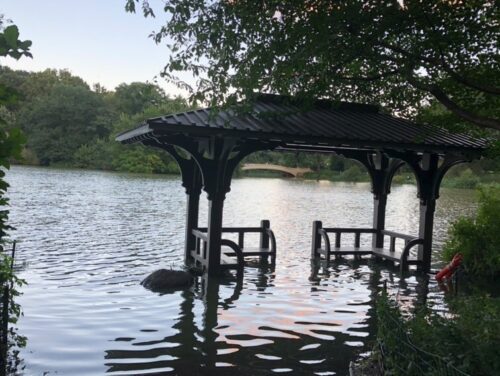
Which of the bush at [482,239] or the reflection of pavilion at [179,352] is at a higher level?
the bush at [482,239]

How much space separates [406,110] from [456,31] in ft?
15.5

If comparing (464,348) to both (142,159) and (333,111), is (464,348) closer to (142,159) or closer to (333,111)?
(333,111)

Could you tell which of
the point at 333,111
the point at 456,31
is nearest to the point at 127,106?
the point at 333,111

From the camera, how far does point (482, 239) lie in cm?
1350

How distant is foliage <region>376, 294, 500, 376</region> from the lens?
442 cm

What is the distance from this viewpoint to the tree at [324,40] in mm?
7836

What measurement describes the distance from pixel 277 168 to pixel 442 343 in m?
68.5

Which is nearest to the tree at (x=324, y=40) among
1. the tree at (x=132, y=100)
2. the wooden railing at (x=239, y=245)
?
the wooden railing at (x=239, y=245)

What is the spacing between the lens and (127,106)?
81.9m

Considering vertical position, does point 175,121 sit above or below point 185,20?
below

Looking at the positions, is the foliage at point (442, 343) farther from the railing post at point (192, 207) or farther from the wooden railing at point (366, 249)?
the railing post at point (192, 207)

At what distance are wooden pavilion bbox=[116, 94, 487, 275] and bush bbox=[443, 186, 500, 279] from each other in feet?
3.30

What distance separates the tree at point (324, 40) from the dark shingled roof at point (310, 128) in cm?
101

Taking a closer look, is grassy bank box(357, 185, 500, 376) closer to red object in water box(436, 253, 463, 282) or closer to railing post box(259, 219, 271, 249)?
red object in water box(436, 253, 463, 282)
